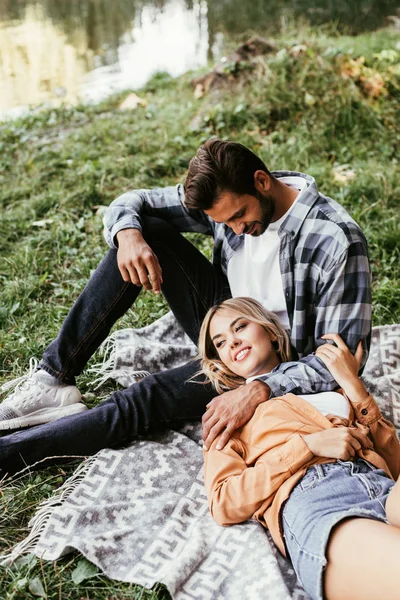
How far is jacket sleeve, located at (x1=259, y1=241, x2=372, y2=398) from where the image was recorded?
7.26 feet

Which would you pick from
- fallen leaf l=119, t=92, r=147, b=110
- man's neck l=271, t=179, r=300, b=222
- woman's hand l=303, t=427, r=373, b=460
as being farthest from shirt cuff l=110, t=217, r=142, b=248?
fallen leaf l=119, t=92, r=147, b=110

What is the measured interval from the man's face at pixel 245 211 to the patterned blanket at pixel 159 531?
0.95 metres

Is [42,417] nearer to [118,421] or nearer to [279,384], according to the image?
[118,421]

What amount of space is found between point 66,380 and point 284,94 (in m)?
3.83

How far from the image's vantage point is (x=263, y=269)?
2570mm

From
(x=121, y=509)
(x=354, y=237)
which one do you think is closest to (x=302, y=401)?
(x=354, y=237)

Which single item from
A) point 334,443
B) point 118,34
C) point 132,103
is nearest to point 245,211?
point 334,443

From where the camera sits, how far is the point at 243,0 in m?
11.7

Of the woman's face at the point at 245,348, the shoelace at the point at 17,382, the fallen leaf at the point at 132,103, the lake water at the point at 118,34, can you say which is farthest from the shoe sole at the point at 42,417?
the lake water at the point at 118,34

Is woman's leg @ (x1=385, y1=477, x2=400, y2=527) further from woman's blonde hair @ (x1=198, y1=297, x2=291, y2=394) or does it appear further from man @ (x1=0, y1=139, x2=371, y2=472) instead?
woman's blonde hair @ (x1=198, y1=297, x2=291, y2=394)

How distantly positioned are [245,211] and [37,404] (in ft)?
4.02

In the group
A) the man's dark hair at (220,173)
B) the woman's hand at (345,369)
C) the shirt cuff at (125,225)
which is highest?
the man's dark hair at (220,173)

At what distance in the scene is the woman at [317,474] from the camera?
170cm

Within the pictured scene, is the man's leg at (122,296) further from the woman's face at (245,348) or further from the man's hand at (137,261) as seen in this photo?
the woman's face at (245,348)
